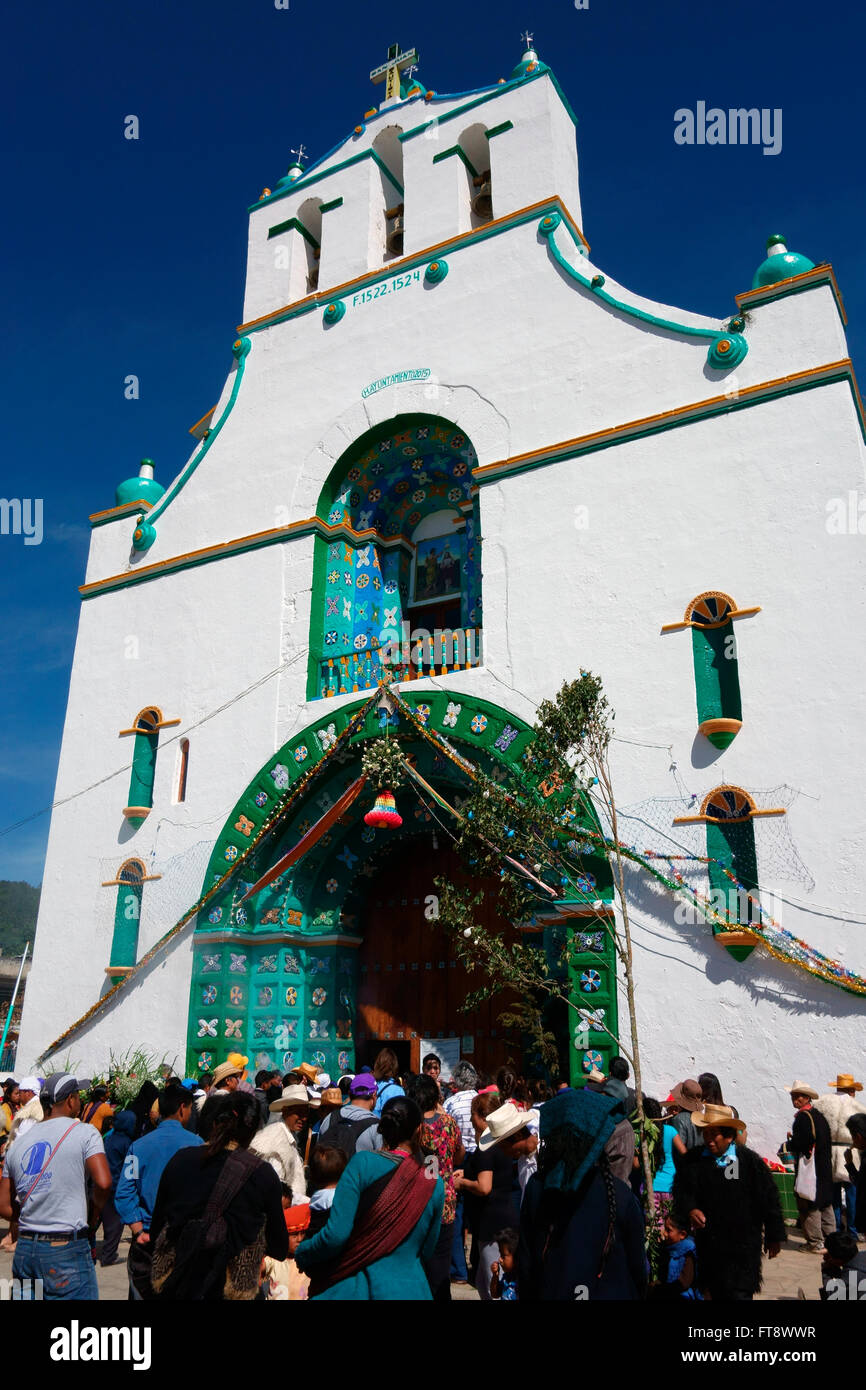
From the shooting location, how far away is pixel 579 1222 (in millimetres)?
3732

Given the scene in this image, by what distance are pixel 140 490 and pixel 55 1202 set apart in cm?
1362

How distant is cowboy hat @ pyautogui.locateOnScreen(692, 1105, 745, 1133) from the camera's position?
518 centimetres

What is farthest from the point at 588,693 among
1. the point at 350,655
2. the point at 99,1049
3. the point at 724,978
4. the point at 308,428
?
the point at 99,1049

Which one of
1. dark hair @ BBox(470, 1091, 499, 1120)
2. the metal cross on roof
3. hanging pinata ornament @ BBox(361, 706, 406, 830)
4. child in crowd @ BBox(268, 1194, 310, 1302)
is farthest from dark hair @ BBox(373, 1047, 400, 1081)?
the metal cross on roof

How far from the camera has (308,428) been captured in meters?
15.2

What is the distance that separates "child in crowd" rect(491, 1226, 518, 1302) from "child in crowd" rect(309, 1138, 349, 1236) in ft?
2.88

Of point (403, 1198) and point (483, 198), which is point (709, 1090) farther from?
point (483, 198)

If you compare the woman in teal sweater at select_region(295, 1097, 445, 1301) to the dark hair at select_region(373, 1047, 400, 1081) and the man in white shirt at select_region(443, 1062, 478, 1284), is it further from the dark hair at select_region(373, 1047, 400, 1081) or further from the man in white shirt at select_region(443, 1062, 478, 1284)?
the dark hair at select_region(373, 1047, 400, 1081)

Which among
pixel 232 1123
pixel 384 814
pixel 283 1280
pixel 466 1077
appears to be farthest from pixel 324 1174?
pixel 384 814

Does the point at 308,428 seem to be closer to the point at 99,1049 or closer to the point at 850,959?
the point at 99,1049

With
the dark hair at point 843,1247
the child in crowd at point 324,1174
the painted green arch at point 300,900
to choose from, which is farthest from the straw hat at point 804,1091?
the child in crowd at point 324,1174

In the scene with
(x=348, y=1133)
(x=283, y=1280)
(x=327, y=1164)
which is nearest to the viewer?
(x=327, y=1164)

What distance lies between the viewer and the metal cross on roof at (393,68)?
1709 cm
